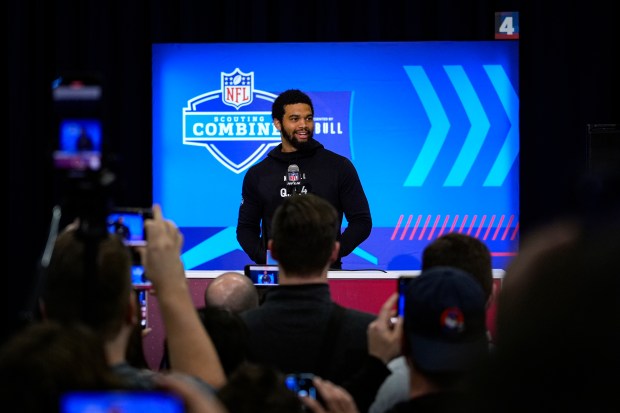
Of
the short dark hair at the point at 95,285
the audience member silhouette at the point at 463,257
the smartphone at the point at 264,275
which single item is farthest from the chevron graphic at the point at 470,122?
the short dark hair at the point at 95,285

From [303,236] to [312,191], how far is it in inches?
88.3

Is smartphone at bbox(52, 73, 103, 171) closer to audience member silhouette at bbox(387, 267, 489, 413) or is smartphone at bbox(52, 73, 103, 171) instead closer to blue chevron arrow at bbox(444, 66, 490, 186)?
audience member silhouette at bbox(387, 267, 489, 413)

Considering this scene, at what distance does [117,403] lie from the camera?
89 centimetres

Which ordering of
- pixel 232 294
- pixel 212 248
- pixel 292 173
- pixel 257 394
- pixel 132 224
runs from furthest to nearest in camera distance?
pixel 212 248
pixel 292 173
pixel 232 294
pixel 132 224
pixel 257 394

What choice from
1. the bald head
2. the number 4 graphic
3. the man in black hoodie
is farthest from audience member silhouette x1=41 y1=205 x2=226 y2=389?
the number 4 graphic

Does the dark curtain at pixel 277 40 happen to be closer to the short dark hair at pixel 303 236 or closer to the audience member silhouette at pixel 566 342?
the short dark hair at pixel 303 236

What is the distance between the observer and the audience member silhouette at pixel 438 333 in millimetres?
1577

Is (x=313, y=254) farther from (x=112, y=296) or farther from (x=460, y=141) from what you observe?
(x=460, y=141)

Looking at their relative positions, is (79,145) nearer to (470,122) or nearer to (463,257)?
(463,257)

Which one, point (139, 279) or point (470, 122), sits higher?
point (470, 122)

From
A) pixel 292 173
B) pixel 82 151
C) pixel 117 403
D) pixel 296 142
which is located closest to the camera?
pixel 117 403

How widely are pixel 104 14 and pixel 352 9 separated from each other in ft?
6.20

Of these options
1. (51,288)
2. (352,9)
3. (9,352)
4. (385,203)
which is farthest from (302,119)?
(9,352)

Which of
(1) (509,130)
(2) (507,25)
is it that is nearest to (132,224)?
(1) (509,130)
